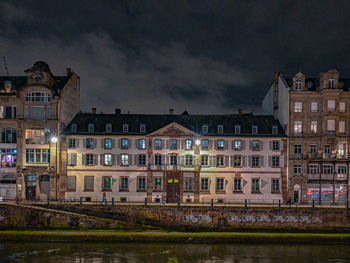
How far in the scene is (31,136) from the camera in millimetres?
44812

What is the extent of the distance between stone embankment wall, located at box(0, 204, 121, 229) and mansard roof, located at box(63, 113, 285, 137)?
12993mm

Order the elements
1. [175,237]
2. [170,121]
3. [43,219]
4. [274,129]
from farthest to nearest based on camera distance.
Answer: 1. [170,121]
2. [274,129]
3. [43,219]
4. [175,237]

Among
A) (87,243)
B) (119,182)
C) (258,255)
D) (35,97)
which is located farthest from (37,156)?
(258,255)

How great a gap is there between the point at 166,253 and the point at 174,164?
18.5m

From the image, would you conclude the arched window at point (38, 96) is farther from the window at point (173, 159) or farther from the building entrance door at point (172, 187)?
the building entrance door at point (172, 187)

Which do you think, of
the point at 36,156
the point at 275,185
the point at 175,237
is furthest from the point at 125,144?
the point at 275,185

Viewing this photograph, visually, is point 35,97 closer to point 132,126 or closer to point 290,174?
point 132,126

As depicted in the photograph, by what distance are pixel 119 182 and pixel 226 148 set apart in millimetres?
15162

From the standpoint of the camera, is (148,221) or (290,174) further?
(290,174)

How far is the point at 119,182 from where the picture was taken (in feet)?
147

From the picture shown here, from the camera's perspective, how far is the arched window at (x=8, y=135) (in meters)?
44.9

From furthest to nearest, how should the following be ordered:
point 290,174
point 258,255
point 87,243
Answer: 1. point 290,174
2. point 87,243
3. point 258,255

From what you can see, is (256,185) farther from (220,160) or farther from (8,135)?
(8,135)

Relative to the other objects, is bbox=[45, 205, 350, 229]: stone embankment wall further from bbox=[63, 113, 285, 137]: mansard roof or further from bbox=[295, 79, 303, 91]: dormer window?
bbox=[295, 79, 303, 91]: dormer window
